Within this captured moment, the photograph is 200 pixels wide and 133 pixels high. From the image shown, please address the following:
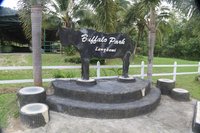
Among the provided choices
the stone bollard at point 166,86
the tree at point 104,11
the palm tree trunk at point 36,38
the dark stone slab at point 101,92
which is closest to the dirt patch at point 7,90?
the palm tree trunk at point 36,38

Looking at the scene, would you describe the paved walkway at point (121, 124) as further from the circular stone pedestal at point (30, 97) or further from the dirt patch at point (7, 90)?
the dirt patch at point (7, 90)

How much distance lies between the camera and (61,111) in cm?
493

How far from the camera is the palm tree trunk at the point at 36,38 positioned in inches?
221

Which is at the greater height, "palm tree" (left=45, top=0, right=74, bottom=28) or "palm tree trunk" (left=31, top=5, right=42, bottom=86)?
"palm tree" (left=45, top=0, right=74, bottom=28)

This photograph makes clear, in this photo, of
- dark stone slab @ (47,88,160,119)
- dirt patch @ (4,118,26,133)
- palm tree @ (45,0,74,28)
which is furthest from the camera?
palm tree @ (45,0,74,28)

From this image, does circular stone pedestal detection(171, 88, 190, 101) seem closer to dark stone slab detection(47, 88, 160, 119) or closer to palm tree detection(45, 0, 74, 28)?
dark stone slab detection(47, 88, 160, 119)

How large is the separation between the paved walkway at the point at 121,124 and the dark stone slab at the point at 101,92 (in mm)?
548

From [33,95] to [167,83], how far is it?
14.0 feet

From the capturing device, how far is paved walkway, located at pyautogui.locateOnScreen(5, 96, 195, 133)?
421 centimetres

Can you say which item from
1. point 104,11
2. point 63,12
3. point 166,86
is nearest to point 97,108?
point 166,86

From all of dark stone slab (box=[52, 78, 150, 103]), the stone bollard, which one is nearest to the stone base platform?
dark stone slab (box=[52, 78, 150, 103])

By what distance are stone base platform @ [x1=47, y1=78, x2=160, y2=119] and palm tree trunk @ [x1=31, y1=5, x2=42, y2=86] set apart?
23.9 inches

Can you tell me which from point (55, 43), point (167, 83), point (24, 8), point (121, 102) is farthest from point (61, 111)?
point (55, 43)

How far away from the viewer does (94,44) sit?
231 inches
